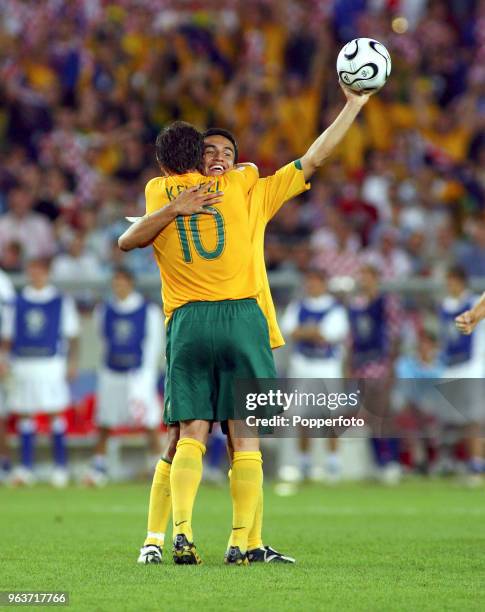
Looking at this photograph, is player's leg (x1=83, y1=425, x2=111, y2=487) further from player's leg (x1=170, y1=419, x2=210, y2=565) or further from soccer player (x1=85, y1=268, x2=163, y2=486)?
player's leg (x1=170, y1=419, x2=210, y2=565)

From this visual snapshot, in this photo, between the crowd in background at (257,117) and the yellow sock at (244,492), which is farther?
the crowd in background at (257,117)

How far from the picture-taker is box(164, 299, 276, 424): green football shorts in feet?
21.0

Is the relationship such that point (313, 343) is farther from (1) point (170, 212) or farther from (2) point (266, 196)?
(1) point (170, 212)

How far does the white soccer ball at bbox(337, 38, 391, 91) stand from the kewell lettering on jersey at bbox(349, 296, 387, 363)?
8.30 meters

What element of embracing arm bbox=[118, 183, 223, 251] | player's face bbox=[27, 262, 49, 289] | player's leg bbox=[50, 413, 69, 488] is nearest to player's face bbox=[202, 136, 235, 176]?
embracing arm bbox=[118, 183, 223, 251]

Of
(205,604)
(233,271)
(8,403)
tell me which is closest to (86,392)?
(8,403)

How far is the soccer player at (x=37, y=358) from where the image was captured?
14242mm

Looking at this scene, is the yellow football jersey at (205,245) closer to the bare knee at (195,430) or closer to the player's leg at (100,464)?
the bare knee at (195,430)

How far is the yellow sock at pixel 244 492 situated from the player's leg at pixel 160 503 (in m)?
0.37

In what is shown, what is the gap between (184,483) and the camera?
6.30 m

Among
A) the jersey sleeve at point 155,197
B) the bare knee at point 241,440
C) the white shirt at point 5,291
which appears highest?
the white shirt at point 5,291

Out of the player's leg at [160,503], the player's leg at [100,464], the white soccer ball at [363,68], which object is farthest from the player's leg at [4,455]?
the white soccer ball at [363,68]

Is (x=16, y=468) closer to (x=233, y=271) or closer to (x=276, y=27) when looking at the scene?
(x=276, y=27)

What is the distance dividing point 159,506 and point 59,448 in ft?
25.8
